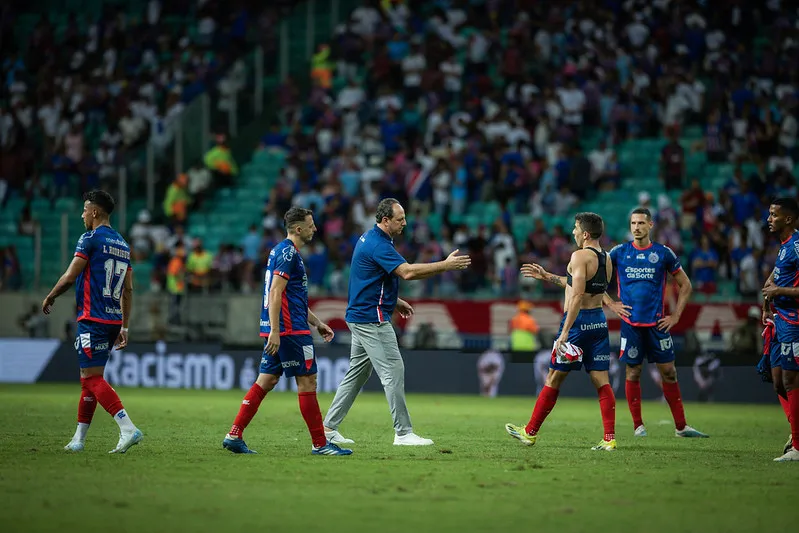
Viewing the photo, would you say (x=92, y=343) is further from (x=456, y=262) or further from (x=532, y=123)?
(x=532, y=123)

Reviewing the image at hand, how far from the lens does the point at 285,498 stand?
902 centimetres

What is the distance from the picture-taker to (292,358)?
12086mm

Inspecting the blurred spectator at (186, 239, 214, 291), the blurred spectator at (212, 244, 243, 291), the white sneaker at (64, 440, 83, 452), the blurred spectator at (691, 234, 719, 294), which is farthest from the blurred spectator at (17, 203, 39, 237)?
the white sneaker at (64, 440, 83, 452)

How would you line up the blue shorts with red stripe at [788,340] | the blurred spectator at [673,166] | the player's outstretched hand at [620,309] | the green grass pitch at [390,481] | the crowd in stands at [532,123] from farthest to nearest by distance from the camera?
1. the blurred spectator at [673,166]
2. the crowd in stands at [532,123]
3. the player's outstretched hand at [620,309]
4. the blue shorts with red stripe at [788,340]
5. the green grass pitch at [390,481]

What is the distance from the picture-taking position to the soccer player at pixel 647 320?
15.2 meters

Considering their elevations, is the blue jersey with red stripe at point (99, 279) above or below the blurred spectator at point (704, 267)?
below

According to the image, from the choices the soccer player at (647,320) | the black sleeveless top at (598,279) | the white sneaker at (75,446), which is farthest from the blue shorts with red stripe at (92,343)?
the soccer player at (647,320)

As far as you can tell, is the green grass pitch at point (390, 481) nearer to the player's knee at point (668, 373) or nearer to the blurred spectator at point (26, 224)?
the player's knee at point (668, 373)

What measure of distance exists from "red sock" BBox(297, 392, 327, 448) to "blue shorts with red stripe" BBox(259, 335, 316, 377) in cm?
23

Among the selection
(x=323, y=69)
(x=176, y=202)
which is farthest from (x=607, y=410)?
(x=323, y=69)

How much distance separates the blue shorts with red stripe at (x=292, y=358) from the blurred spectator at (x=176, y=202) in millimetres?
20489

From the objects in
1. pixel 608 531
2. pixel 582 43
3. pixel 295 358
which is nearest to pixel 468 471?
pixel 295 358

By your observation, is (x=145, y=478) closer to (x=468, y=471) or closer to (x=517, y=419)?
(x=468, y=471)

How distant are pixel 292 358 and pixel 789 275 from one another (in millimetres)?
5007
